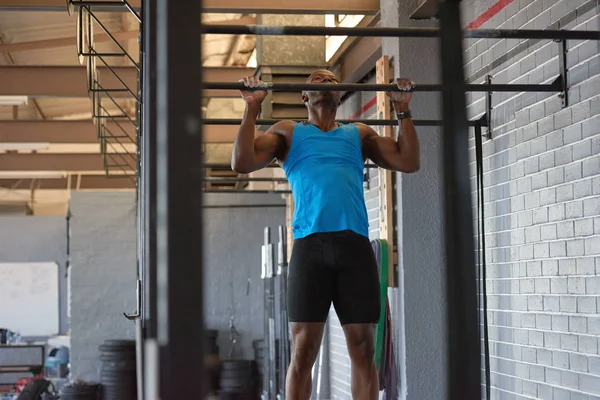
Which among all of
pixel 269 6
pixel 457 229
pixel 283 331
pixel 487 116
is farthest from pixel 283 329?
pixel 457 229

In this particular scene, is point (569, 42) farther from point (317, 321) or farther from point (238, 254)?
point (238, 254)

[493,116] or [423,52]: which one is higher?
[423,52]

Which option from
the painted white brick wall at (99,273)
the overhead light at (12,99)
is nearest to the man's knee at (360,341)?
the overhead light at (12,99)

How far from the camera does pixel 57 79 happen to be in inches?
360

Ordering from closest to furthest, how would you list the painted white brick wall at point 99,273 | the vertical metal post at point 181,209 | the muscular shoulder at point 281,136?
the vertical metal post at point 181,209, the muscular shoulder at point 281,136, the painted white brick wall at point 99,273

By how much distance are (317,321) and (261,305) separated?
28.1 ft

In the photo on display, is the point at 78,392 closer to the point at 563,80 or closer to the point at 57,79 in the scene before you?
the point at 57,79

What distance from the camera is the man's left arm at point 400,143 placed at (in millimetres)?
3354

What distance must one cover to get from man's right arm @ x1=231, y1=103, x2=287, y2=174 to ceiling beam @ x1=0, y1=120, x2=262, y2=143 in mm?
7832

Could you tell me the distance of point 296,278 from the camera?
332 cm

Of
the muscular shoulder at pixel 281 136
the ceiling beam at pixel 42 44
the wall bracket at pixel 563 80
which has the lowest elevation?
the muscular shoulder at pixel 281 136

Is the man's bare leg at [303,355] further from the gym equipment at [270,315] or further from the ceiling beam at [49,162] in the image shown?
the ceiling beam at [49,162]

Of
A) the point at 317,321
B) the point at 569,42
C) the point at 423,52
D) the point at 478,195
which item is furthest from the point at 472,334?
the point at 423,52

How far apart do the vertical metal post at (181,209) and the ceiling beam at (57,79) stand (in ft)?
26.0
